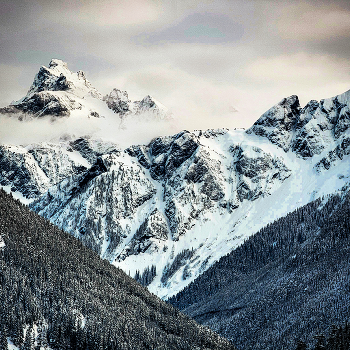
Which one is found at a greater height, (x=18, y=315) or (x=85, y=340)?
(x=18, y=315)

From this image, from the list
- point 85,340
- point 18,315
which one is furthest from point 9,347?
point 85,340

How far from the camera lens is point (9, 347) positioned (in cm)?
17838

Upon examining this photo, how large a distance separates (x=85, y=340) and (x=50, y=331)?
11.5 m

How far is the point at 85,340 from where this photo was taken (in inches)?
7800

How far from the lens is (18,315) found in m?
190

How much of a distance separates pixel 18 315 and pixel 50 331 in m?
11.1

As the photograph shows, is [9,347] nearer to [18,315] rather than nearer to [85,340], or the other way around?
[18,315]

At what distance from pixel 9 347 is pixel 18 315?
13.6m

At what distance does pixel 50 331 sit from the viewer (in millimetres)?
194000

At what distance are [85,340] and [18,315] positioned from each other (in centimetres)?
2256

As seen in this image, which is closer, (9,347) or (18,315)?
(9,347)

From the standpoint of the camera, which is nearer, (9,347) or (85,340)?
(9,347)

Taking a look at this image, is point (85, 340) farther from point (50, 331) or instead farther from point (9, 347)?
point (9, 347)

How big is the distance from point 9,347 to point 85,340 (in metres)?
27.3
